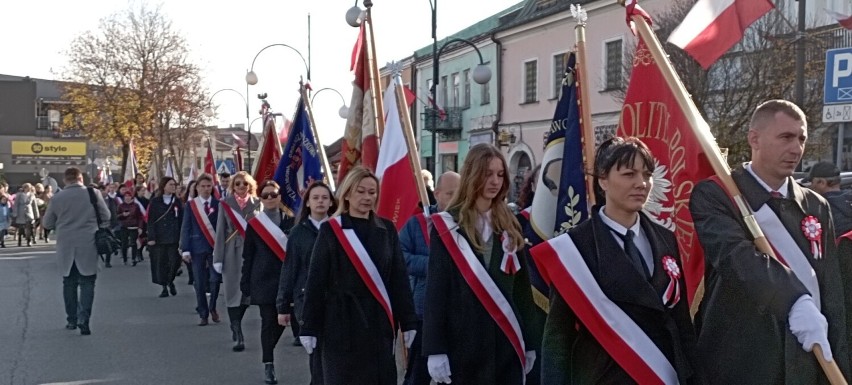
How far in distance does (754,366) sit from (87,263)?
8.97 m

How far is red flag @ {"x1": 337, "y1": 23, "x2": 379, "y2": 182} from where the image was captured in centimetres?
871

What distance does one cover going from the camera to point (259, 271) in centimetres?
890

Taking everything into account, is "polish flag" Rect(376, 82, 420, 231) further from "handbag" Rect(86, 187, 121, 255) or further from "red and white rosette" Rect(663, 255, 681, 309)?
"handbag" Rect(86, 187, 121, 255)

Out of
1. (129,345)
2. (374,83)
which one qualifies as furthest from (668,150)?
(129,345)

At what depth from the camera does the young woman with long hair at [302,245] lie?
7.30 meters

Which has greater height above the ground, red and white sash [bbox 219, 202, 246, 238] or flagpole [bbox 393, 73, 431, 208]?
flagpole [bbox 393, 73, 431, 208]

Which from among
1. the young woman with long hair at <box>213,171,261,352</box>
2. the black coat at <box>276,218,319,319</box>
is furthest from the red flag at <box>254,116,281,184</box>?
the black coat at <box>276,218,319,319</box>

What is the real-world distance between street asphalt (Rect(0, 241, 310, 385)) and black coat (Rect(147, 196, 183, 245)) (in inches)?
33.6

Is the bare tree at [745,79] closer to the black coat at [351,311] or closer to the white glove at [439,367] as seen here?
the black coat at [351,311]

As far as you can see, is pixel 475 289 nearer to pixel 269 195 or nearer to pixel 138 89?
pixel 269 195

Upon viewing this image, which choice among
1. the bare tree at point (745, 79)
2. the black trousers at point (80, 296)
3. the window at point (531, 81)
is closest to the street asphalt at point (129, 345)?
the black trousers at point (80, 296)

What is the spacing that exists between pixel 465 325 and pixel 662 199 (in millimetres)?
1217

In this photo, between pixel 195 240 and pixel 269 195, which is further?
pixel 195 240

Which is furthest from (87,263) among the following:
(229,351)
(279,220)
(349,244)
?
(349,244)
